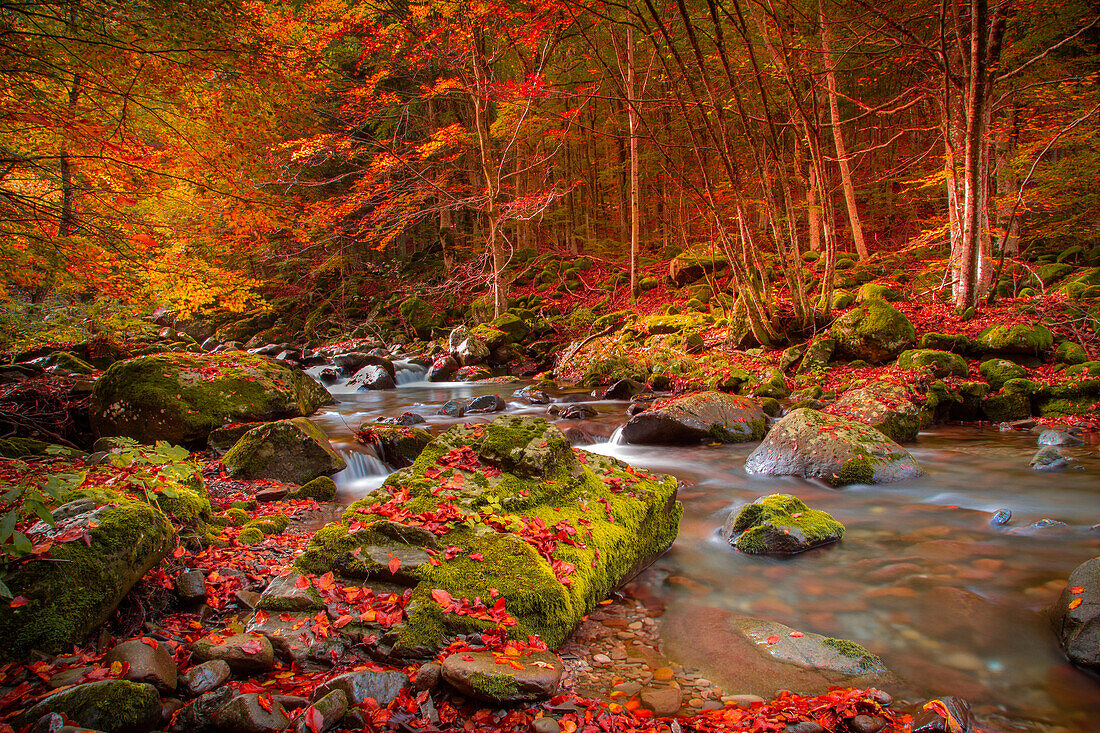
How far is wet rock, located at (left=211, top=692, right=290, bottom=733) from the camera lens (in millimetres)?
1966

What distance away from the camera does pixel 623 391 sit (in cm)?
1212

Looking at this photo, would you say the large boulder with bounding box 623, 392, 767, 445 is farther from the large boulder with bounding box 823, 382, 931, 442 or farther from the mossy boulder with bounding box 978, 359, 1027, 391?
the mossy boulder with bounding box 978, 359, 1027, 391

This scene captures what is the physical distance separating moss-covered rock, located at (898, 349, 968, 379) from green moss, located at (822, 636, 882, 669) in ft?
25.0

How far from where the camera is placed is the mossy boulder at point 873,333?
32.2 ft

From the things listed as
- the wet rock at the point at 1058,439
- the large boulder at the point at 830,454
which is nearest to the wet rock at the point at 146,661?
the large boulder at the point at 830,454

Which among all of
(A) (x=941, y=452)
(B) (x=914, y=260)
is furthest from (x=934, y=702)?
(B) (x=914, y=260)

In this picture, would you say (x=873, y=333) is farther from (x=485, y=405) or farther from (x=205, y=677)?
(x=205, y=677)

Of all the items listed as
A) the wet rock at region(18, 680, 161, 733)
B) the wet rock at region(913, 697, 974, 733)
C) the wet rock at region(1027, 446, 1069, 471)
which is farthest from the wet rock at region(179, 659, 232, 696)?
the wet rock at region(1027, 446, 1069, 471)

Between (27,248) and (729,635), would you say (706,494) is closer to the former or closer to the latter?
(729,635)

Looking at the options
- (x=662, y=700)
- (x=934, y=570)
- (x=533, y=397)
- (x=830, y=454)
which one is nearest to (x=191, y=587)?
(x=662, y=700)

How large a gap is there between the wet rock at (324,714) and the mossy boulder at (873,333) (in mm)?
10732

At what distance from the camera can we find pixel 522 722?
2262 mm

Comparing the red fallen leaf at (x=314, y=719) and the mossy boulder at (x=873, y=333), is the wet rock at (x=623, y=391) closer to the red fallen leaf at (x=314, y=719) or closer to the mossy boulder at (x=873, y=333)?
the mossy boulder at (x=873, y=333)

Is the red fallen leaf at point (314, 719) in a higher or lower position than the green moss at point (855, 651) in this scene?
higher
